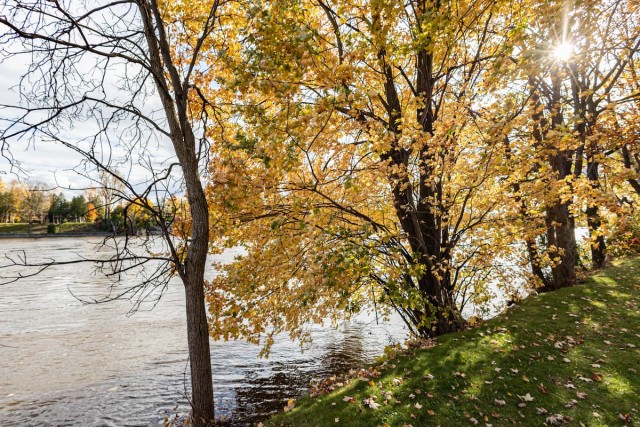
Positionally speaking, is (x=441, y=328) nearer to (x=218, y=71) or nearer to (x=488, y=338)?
(x=488, y=338)

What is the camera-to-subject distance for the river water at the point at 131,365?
9.67 m

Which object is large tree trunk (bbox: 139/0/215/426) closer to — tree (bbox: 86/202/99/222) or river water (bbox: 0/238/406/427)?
river water (bbox: 0/238/406/427)

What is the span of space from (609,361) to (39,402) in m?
14.6

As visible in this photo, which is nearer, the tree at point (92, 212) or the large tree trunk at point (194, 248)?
the tree at point (92, 212)

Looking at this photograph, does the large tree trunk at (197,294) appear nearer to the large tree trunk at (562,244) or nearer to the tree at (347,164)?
the tree at (347,164)

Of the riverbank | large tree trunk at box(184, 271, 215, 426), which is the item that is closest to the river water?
large tree trunk at box(184, 271, 215, 426)

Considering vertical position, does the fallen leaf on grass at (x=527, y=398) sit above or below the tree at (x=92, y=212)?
below

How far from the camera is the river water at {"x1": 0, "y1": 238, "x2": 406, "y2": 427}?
9672mm

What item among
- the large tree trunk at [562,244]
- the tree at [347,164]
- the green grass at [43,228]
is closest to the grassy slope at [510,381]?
the tree at [347,164]

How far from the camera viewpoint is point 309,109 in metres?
5.06

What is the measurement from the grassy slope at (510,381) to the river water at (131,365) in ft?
11.0

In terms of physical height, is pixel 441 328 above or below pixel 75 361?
above

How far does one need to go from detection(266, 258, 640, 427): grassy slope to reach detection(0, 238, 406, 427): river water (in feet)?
11.0

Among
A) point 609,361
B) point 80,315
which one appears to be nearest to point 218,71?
point 609,361
